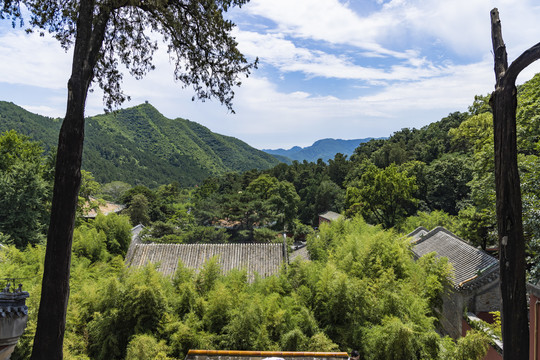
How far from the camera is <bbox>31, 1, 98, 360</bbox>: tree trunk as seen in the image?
8.13ft

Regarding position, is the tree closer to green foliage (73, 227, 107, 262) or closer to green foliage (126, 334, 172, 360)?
green foliage (126, 334, 172, 360)

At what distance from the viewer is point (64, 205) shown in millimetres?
2576

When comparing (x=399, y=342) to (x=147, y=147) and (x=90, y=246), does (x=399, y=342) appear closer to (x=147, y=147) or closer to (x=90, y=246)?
(x=90, y=246)

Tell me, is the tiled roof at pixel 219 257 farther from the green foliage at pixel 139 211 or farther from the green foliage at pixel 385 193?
the green foliage at pixel 139 211

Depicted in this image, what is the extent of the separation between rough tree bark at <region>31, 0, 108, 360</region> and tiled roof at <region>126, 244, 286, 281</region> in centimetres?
686

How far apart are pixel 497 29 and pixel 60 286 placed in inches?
149

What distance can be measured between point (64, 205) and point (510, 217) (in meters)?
3.27

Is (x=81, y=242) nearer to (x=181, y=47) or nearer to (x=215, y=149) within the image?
(x=181, y=47)

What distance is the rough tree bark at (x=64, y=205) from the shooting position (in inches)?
97.7

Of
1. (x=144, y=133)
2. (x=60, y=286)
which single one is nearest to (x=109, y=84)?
(x=60, y=286)

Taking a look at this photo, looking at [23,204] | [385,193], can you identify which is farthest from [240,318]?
[385,193]

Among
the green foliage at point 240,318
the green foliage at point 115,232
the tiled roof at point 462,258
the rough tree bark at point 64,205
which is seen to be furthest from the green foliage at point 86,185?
the tiled roof at point 462,258

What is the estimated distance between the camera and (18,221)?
38.0 ft

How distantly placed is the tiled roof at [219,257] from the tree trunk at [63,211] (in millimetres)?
6860
